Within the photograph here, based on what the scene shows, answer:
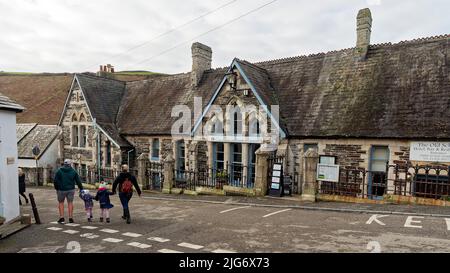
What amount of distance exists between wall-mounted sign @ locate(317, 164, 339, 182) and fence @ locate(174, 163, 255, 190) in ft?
12.5

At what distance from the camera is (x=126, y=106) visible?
2431 cm

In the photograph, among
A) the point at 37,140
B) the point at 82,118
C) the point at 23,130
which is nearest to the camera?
the point at 82,118

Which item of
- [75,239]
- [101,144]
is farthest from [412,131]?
[101,144]

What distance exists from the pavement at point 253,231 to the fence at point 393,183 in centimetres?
160

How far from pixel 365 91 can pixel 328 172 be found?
188 inches

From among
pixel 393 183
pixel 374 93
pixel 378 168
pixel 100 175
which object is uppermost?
pixel 374 93

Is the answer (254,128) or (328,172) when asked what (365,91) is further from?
(254,128)

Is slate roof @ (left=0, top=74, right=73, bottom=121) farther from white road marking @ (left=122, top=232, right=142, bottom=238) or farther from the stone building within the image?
white road marking @ (left=122, top=232, right=142, bottom=238)

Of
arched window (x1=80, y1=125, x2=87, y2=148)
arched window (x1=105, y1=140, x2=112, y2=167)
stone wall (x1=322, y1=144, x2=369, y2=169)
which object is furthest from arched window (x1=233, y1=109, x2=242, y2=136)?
arched window (x1=80, y1=125, x2=87, y2=148)

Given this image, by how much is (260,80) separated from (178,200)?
7.73 metres

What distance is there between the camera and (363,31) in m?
15.9

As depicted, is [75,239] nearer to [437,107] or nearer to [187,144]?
[187,144]

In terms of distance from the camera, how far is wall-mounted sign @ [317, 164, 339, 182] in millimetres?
→ 12383

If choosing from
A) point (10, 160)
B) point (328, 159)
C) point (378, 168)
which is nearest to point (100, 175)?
point (10, 160)
